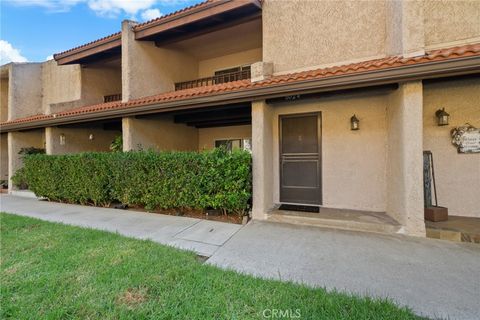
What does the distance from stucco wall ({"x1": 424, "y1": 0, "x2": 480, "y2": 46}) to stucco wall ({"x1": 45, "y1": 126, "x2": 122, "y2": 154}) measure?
12028mm

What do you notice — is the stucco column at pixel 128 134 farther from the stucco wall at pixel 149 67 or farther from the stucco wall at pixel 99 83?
the stucco wall at pixel 99 83

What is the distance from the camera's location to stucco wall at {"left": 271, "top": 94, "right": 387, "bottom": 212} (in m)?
5.65

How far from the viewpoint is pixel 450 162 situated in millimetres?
5145

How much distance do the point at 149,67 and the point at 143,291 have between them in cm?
809

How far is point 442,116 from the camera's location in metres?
5.03

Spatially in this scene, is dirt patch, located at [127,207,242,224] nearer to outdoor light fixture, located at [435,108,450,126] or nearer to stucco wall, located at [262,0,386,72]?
stucco wall, located at [262,0,386,72]

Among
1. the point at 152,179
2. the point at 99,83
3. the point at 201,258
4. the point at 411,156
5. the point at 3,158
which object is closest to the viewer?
the point at 201,258

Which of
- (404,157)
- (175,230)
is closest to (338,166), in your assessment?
(404,157)

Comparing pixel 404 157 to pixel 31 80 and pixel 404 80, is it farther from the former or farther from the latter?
pixel 31 80

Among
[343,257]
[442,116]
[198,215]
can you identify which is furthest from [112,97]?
[442,116]

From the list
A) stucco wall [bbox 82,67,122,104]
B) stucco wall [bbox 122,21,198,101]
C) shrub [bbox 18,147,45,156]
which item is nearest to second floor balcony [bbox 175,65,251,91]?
stucco wall [bbox 122,21,198,101]

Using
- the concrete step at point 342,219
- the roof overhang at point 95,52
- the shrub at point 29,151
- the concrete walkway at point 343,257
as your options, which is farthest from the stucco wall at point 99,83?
the concrete step at point 342,219

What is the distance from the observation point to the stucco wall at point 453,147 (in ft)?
16.4

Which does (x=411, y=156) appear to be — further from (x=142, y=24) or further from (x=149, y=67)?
(x=142, y=24)
